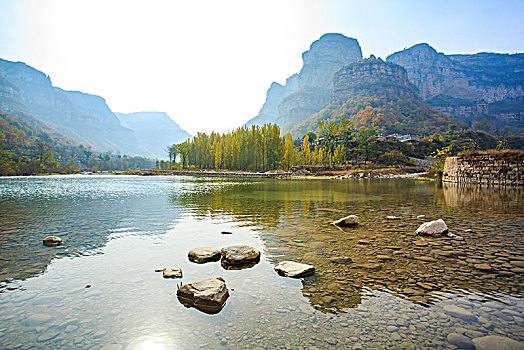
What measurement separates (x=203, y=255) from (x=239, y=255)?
91 cm

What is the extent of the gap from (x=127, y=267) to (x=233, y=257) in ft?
8.11

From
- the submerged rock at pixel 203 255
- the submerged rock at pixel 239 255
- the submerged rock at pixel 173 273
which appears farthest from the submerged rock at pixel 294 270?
the submerged rock at pixel 173 273

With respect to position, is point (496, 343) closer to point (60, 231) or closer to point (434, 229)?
point (434, 229)

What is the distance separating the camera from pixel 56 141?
19012 centimetres

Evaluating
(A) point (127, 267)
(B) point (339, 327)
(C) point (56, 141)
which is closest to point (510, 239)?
(B) point (339, 327)

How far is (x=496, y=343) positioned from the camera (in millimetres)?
3178

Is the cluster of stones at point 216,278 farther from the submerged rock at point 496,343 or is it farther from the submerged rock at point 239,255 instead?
the submerged rock at point 496,343

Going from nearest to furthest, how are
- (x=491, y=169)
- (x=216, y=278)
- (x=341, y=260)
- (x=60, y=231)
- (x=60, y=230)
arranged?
(x=216, y=278) → (x=341, y=260) → (x=60, y=231) → (x=60, y=230) → (x=491, y=169)

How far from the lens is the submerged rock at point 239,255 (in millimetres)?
6496

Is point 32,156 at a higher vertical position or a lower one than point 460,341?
higher

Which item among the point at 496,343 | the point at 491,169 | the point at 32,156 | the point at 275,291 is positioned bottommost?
the point at 275,291

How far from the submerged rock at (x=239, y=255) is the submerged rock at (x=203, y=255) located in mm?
217

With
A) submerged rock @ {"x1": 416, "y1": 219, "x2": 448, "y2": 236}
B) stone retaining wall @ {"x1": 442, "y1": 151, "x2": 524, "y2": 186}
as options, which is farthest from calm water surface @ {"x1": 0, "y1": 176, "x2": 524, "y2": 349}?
stone retaining wall @ {"x1": 442, "y1": 151, "x2": 524, "y2": 186}

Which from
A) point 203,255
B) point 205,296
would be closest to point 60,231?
point 203,255
